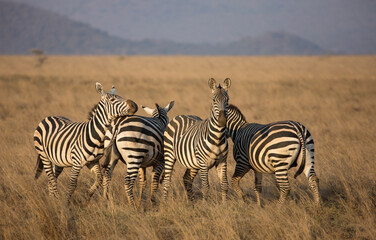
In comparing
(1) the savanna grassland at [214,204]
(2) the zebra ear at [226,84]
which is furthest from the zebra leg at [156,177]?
(2) the zebra ear at [226,84]

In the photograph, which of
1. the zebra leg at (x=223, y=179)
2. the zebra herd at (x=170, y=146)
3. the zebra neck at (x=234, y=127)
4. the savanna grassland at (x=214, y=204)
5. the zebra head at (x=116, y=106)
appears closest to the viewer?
the savanna grassland at (x=214, y=204)

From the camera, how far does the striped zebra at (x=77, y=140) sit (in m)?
5.99

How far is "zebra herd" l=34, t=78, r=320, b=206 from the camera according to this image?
572cm

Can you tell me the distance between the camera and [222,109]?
5.65 m

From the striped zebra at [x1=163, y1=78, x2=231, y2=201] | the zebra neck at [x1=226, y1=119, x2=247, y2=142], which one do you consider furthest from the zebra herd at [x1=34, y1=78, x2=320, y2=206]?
the zebra neck at [x1=226, y1=119, x2=247, y2=142]

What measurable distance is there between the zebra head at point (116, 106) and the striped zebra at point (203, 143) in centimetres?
109

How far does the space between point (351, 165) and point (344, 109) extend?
333 inches

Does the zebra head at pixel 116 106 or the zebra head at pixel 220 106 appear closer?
the zebra head at pixel 220 106

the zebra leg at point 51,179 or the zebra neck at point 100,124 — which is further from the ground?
the zebra neck at point 100,124

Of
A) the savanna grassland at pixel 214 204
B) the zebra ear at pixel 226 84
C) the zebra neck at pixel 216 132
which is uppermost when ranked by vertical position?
the zebra ear at pixel 226 84

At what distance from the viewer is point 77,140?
621cm

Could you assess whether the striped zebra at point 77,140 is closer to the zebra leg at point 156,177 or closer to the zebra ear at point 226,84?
the zebra leg at point 156,177

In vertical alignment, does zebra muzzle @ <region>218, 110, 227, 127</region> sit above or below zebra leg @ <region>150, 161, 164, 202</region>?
above

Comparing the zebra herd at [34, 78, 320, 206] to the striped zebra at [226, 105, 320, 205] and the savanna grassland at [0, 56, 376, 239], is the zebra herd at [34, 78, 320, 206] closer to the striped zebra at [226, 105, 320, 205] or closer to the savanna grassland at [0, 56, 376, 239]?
Result: the striped zebra at [226, 105, 320, 205]
